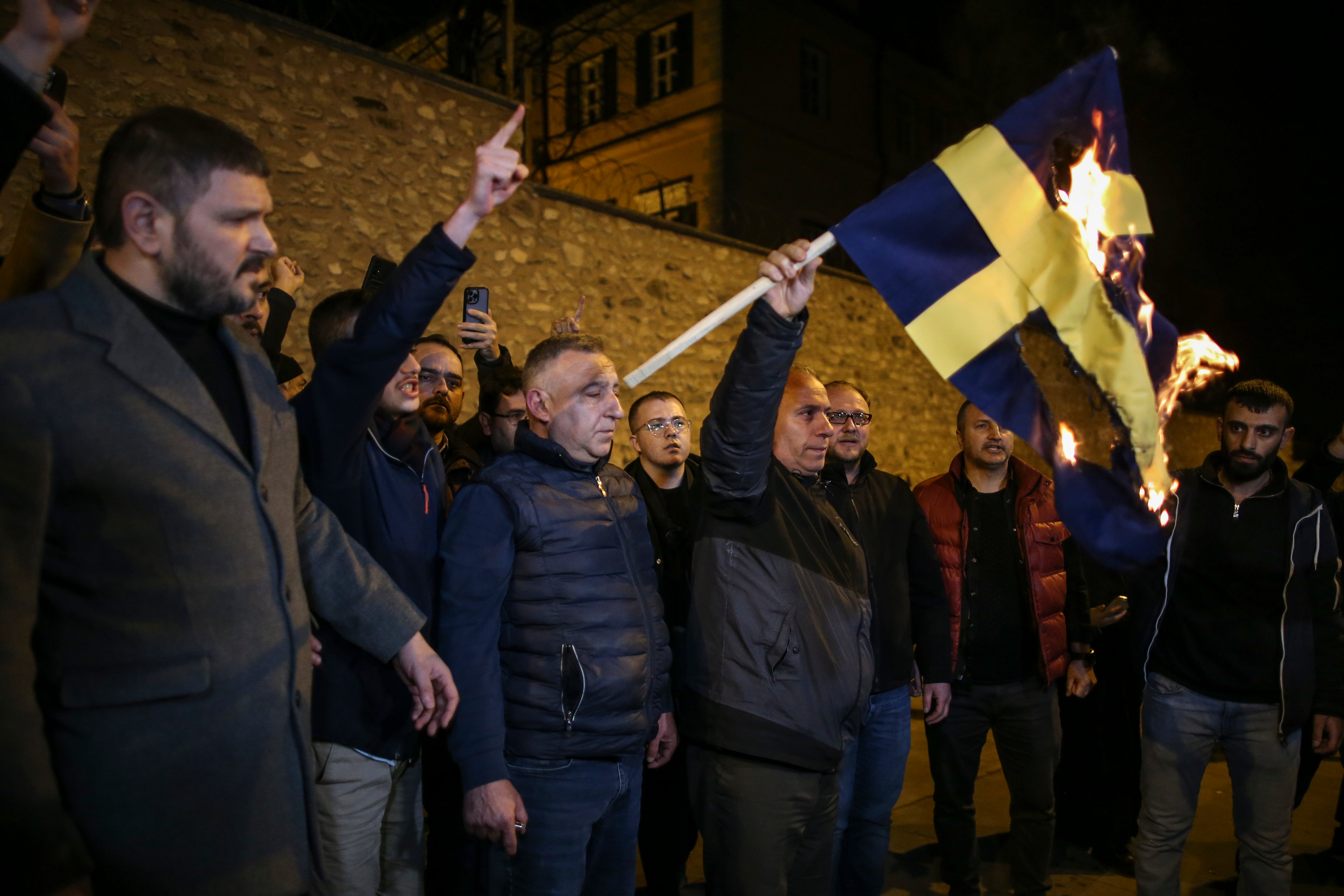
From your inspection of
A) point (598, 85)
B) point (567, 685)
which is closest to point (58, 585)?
point (567, 685)

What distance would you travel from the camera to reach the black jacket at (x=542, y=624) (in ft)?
7.93

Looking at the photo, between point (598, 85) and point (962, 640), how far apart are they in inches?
761

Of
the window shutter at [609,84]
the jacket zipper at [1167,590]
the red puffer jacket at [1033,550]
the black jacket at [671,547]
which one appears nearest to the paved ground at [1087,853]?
the red puffer jacket at [1033,550]

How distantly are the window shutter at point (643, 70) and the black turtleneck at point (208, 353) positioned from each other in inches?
739

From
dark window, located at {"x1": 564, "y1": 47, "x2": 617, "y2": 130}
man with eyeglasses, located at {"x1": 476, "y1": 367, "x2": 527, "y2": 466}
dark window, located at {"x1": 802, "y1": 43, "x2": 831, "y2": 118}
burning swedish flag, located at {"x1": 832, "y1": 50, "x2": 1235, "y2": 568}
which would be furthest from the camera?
dark window, located at {"x1": 564, "y1": 47, "x2": 617, "y2": 130}

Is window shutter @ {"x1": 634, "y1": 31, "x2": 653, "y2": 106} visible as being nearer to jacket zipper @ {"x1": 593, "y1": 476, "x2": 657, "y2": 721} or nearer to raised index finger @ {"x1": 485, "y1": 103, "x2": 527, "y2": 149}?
jacket zipper @ {"x1": 593, "y1": 476, "x2": 657, "y2": 721}

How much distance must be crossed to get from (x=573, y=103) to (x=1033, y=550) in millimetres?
19384

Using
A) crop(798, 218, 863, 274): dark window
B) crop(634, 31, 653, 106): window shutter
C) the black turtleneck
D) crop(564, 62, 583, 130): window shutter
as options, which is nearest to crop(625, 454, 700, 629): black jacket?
the black turtleneck

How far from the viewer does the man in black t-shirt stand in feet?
11.6

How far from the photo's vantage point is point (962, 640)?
13.1ft

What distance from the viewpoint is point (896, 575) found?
3.79 meters

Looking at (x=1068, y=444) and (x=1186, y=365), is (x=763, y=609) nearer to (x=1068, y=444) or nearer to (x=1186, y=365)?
(x=1068, y=444)

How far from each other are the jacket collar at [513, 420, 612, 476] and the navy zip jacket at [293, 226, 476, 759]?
0.29 m

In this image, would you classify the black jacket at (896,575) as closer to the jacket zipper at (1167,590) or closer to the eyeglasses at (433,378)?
the jacket zipper at (1167,590)
